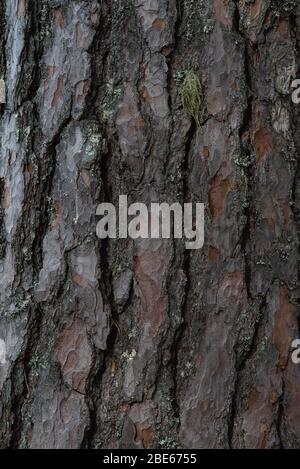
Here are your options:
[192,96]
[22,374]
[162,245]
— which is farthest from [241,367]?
[192,96]

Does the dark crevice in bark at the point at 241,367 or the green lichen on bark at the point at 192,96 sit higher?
the green lichen on bark at the point at 192,96

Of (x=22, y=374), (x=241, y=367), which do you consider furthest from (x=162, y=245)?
(x=22, y=374)

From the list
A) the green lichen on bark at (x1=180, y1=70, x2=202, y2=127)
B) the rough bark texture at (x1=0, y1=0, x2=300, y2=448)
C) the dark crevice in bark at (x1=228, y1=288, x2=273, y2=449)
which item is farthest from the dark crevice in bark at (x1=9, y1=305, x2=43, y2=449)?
the green lichen on bark at (x1=180, y1=70, x2=202, y2=127)

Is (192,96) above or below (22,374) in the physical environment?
above

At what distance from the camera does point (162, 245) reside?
4.62 ft

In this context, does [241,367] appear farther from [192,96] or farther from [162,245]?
[192,96]

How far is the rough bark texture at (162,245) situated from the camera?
1390mm

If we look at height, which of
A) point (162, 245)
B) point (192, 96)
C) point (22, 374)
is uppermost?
point (192, 96)

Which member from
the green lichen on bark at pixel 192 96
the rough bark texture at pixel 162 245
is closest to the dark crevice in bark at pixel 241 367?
the rough bark texture at pixel 162 245

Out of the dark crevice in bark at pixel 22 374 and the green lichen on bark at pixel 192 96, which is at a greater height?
the green lichen on bark at pixel 192 96

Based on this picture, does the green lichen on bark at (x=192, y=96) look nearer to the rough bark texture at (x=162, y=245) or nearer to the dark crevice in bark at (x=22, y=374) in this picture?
the rough bark texture at (x=162, y=245)

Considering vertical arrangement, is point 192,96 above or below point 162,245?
above

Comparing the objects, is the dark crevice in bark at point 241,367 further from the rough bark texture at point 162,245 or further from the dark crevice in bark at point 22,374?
the dark crevice in bark at point 22,374
